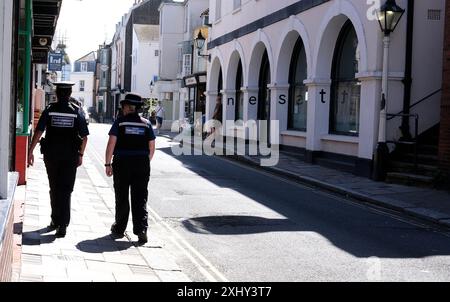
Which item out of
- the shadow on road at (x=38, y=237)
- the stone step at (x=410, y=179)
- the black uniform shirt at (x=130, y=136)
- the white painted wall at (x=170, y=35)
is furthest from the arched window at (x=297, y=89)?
the white painted wall at (x=170, y=35)

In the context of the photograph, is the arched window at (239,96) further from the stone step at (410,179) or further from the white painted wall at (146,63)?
the white painted wall at (146,63)

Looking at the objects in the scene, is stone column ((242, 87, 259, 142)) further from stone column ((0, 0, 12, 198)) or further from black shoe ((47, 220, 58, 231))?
stone column ((0, 0, 12, 198))

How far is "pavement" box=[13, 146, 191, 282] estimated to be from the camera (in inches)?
234

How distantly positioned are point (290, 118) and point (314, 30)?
4047mm

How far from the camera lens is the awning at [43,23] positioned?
503 inches

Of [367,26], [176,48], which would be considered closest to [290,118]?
[367,26]

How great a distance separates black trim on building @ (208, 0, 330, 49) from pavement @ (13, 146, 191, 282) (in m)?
11.4

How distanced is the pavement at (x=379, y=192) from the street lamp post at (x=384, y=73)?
16.6 inches

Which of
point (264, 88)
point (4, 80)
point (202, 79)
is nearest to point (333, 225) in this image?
point (4, 80)

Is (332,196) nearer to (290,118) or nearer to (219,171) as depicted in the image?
(219,171)

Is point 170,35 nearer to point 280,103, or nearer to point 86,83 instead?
point 280,103

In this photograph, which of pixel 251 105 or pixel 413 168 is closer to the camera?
pixel 413 168

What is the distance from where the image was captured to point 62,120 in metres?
7.67

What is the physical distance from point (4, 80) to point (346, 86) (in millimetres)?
14201
